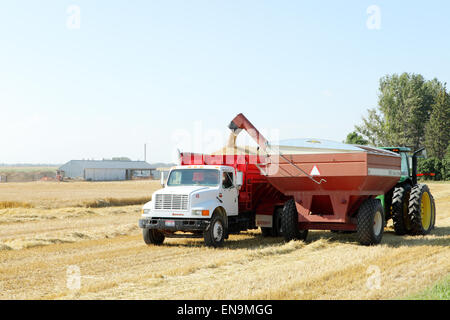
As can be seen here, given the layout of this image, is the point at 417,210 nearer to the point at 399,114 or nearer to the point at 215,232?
the point at 215,232

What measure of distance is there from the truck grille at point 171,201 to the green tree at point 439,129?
235 feet

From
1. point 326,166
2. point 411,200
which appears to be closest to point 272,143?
point 326,166

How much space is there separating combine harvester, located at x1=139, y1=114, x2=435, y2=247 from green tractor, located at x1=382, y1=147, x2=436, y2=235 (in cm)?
3

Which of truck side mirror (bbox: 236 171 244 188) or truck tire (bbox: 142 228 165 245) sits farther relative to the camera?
truck side mirror (bbox: 236 171 244 188)

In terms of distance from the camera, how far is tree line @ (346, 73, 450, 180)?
78188mm

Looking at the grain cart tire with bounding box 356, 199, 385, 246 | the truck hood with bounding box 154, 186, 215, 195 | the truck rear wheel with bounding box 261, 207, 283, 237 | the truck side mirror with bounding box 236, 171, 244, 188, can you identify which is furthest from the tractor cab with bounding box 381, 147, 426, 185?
the truck hood with bounding box 154, 186, 215, 195

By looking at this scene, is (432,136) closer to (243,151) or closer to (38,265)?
(243,151)

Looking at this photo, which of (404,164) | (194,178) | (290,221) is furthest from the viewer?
(404,164)

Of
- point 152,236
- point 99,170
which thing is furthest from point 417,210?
point 99,170

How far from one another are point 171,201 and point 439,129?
72.1 m

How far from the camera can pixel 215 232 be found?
14.3m

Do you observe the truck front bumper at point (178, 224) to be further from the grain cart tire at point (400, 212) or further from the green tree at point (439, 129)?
the green tree at point (439, 129)

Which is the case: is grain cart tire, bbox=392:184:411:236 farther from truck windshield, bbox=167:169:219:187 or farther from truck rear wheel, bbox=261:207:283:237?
truck windshield, bbox=167:169:219:187

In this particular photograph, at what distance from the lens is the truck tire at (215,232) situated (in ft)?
45.9
